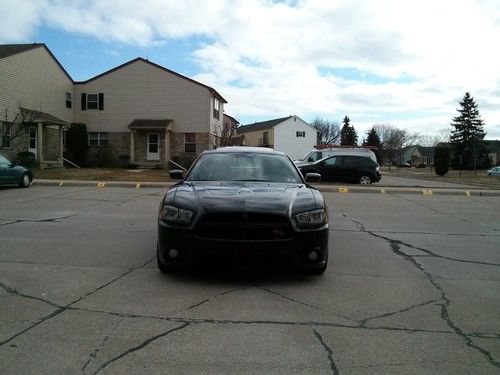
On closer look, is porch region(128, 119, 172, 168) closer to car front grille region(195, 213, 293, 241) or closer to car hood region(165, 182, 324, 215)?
car hood region(165, 182, 324, 215)

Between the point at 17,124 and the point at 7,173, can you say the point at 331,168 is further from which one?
the point at 17,124

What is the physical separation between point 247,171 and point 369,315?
291 cm

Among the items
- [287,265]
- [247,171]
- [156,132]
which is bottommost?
[287,265]

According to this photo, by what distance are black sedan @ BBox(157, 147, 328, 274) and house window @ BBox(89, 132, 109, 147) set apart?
31.7 meters

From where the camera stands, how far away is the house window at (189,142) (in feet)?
115

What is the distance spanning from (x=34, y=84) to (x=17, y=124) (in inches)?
128

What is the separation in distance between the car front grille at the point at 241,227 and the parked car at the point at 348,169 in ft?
63.5

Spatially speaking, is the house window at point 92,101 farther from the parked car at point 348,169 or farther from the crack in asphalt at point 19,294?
the crack in asphalt at point 19,294

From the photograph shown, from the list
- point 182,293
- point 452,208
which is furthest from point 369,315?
point 452,208

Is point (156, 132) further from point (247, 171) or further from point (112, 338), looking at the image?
point (112, 338)

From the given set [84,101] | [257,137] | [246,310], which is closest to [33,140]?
[84,101]

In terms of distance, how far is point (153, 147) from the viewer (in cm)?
3519

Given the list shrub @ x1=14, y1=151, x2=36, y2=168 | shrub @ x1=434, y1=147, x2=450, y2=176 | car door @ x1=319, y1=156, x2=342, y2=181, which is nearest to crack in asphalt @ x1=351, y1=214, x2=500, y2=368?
car door @ x1=319, y1=156, x2=342, y2=181

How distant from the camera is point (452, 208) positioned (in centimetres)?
1391
